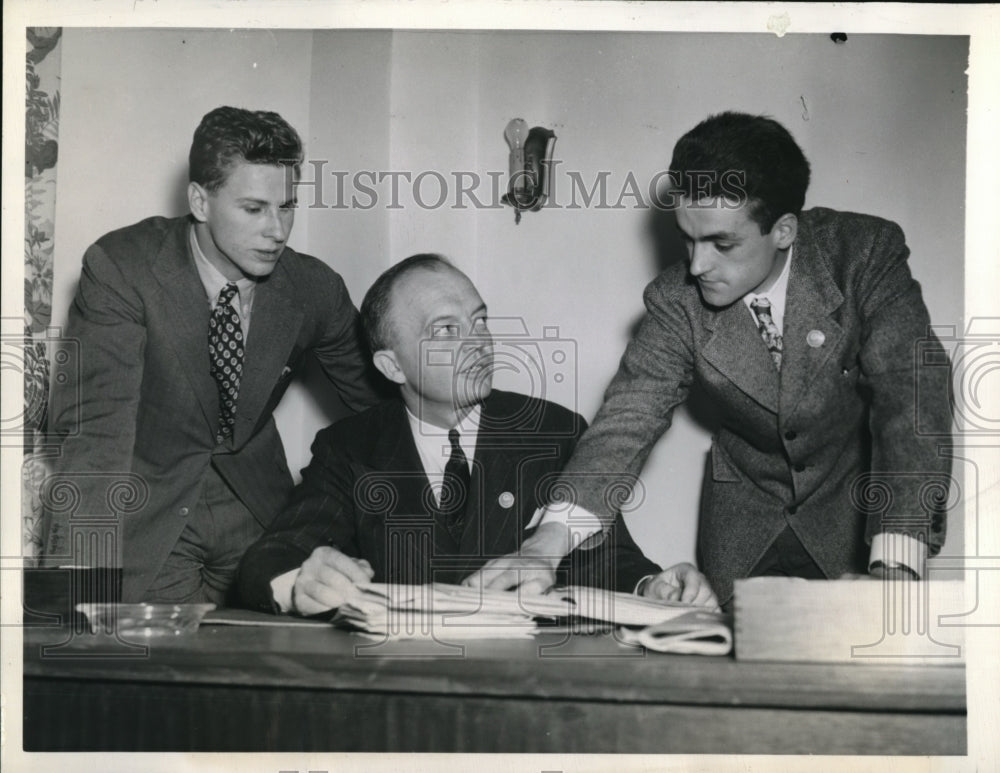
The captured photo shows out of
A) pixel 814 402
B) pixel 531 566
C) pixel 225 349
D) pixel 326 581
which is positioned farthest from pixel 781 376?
pixel 225 349

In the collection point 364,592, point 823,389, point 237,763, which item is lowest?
point 237,763

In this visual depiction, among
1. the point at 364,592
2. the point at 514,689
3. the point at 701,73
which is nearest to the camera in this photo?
the point at 514,689

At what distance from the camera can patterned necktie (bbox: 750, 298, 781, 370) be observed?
2562mm

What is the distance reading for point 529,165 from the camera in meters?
2.79

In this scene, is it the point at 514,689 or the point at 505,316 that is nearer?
the point at 514,689

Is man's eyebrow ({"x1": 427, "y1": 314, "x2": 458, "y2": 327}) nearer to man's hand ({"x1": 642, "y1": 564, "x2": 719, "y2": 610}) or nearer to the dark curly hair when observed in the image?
the dark curly hair

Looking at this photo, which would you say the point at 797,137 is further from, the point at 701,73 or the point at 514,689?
the point at 514,689

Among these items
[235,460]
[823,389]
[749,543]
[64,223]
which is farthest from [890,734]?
[64,223]

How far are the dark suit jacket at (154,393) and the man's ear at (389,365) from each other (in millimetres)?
167

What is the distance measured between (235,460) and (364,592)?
20.2 inches

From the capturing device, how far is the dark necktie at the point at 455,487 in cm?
260

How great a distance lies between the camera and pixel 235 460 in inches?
107

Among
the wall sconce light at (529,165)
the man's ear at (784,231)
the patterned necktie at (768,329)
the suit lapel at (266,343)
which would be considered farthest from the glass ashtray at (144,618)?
the man's ear at (784,231)

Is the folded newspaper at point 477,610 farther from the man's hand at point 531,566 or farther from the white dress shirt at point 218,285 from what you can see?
the white dress shirt at point 218,285
